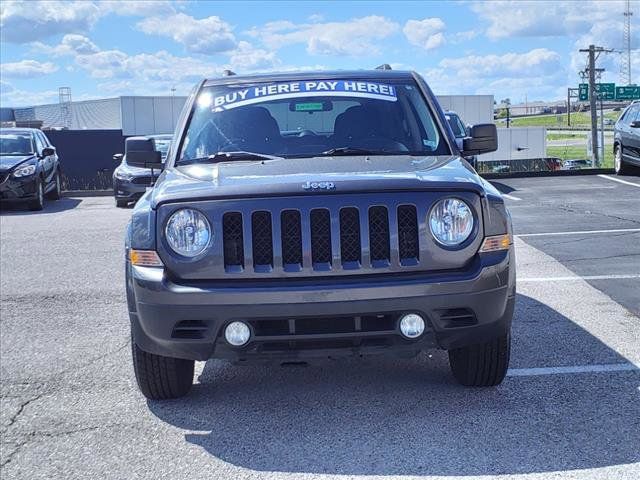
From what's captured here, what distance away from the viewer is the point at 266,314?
381cm

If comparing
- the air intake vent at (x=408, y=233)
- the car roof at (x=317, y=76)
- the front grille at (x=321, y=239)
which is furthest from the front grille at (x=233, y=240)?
the car roof at (x=317, y=76)

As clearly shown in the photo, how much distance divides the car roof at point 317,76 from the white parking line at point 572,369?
82.3 inches

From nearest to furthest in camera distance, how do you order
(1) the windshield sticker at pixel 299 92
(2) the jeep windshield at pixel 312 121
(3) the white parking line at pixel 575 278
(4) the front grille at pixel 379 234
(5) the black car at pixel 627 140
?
(4) the front grille at pixel 379 234, (2) the jeep windshield at pixel 312 121, (1) the windshield sticker at pixel 299 92, (3) the white parking line at pixel 575 278, (5) the black car at pixel 627 140

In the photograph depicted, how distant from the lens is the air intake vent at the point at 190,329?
3.90m

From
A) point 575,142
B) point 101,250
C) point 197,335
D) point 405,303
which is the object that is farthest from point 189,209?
point 575,142

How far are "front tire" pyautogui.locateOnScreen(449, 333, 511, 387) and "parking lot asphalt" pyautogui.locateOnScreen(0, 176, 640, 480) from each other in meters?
0.08

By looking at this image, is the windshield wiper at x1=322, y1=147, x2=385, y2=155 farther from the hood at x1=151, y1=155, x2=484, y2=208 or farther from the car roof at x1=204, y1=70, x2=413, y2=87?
the car roof at x1=204, y1=70, x2=413, y2=87

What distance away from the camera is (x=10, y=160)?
16.2 m

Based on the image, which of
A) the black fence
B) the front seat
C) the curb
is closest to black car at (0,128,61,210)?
the curb

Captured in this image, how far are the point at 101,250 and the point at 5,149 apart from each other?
7.69 meters

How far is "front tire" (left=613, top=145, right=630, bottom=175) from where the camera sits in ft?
62.1

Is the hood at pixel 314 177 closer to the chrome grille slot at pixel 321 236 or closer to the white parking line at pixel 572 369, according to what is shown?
the chrome grille slot at pixel 321 236

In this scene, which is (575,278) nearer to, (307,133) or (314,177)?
(307,133)

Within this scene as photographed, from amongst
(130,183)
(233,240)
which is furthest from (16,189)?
(233,240)
